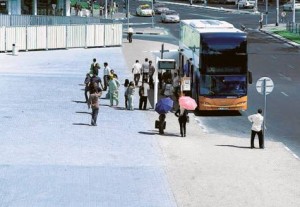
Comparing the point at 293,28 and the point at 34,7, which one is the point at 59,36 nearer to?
the point at 34,7

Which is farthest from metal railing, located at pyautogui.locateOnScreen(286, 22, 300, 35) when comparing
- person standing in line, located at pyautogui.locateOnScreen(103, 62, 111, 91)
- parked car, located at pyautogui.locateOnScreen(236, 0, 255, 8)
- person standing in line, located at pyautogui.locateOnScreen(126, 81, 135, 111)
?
person standing in line, located at pyautogui.locateOnScreen(126, 81, 135, 111)

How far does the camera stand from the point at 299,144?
29547 mm

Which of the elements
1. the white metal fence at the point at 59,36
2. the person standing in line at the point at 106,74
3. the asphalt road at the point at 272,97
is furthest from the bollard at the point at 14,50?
the person standing in line at the point at 106,74

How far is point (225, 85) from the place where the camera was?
118 feet

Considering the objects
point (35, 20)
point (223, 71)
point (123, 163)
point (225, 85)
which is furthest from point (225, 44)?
point (35, 20)

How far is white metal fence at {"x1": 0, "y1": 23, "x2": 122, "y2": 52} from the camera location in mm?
61125

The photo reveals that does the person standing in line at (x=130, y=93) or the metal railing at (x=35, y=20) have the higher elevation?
the metal railing at (x=35, y=20)

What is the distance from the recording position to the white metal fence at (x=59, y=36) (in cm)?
6112

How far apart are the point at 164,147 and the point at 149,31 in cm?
5571

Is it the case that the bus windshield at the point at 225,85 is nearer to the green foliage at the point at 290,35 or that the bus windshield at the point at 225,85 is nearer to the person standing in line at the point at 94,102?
the person standing in line at the point at 94,102

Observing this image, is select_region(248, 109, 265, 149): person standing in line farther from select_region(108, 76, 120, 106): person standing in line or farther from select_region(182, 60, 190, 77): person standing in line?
select_region(182, 60, 190, 77): person standing in line

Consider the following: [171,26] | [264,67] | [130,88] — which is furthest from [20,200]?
[171,26]

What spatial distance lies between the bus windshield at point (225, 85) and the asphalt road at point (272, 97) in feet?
3.28

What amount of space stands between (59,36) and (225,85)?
101 feet
